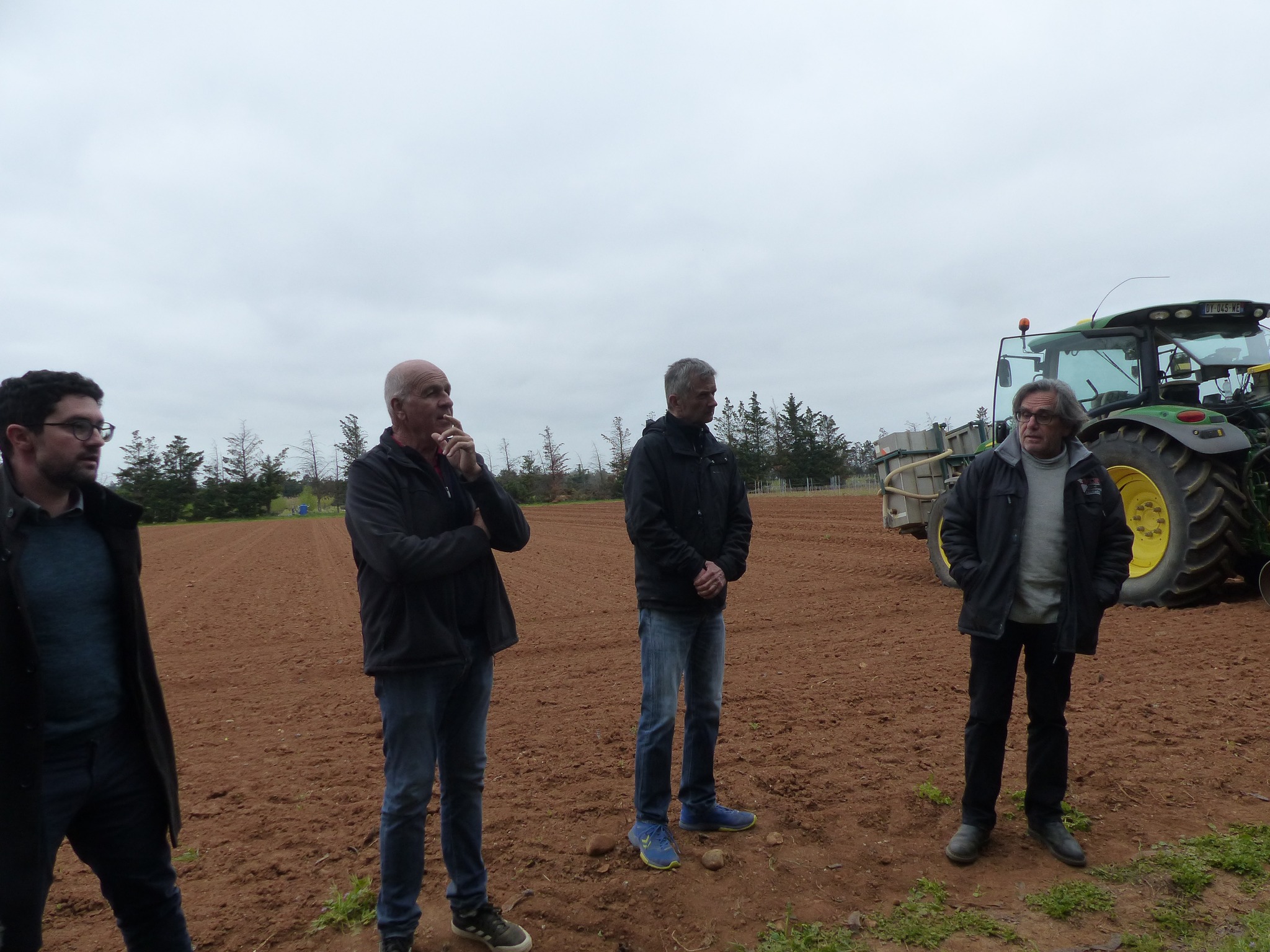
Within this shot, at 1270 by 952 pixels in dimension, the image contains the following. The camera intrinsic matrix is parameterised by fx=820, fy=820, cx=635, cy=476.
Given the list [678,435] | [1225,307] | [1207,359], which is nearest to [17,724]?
[678,435]

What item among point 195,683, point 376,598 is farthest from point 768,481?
point 376,598

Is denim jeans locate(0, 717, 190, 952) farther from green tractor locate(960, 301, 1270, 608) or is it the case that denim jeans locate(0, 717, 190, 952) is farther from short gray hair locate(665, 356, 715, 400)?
green tractor locate(960, 301, 1270, 608)

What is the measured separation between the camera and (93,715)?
6.56 feet

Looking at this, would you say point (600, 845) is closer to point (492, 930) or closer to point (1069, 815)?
point (492, 930)

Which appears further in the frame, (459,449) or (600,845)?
(600,845)

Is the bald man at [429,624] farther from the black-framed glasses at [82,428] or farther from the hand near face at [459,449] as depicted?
the black-framed glasses at [82,428]

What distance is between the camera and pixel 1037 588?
3.02 metres

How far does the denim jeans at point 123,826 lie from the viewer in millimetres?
1941

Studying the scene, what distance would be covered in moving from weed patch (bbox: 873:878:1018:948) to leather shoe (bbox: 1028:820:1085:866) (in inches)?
19.6

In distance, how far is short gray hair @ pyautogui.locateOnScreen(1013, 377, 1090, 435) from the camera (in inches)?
118

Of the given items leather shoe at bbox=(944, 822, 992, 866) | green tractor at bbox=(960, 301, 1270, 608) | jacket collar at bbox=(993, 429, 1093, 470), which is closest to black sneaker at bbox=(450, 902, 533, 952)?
leather shoe at bbox=(944, 822, 992, 866)

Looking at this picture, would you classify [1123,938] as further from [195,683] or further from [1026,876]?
[195,683]

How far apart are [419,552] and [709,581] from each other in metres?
1.12

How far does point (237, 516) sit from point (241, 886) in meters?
59.4
